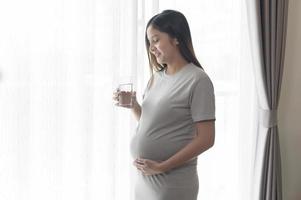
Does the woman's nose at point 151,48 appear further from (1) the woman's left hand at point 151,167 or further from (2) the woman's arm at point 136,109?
(1) the woman's left hand at point 151,167

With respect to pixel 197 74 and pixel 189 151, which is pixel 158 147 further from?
pixel 197 74

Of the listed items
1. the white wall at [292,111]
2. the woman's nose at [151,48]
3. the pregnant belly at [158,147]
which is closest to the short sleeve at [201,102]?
the pregnant belly at [158,147]

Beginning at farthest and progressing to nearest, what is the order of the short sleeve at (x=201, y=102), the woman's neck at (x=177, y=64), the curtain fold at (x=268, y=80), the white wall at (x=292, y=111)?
the white wall at (x=292, y=111) → the curtain fold at (x=268, y=80) → the woman's neck at (x=177, y=64) → the short sleeve at (x=201, y=102)

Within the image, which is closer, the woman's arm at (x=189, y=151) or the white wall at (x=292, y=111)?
the woman's arm at (x=189, y=151)

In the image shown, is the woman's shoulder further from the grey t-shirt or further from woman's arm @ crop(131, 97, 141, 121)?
woman's arm @ crop(131, 97, 141, 121)

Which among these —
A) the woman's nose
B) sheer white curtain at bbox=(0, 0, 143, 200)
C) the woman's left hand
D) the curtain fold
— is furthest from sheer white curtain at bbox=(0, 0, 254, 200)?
the woman's left hand

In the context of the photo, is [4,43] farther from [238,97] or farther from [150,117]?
[238,97]

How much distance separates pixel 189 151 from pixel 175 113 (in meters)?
0.15

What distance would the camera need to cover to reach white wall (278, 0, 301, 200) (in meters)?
2.66

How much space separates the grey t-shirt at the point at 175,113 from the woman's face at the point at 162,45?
0.25ft

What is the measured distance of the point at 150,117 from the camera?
1754 mm

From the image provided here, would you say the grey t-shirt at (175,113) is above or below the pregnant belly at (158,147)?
above

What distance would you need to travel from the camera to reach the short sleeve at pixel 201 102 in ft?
5.43

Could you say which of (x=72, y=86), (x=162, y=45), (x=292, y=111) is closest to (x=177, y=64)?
(x=162, y=45)
